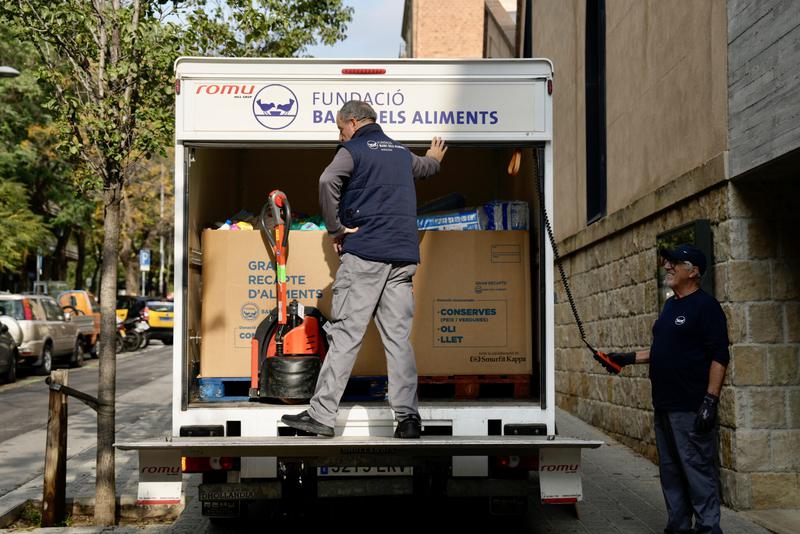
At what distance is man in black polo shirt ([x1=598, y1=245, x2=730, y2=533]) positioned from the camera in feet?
18.9

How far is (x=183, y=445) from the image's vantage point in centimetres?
538

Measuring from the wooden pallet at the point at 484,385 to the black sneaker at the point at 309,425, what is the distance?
0.99 metres

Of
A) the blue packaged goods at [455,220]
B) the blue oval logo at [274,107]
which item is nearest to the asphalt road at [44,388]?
the blue packaged goods at [455,220]

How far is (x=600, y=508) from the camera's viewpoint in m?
7.53

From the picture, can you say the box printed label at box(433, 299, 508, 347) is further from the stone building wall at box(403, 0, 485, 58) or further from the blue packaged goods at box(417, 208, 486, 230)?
the stone building wall at box(403, 0, 485, 58)

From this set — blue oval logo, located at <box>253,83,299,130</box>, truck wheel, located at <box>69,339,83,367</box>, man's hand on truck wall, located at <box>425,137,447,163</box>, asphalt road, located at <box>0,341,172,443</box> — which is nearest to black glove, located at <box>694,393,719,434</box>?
man's hand on truck wall, located at <box>425,137,447,163</box>

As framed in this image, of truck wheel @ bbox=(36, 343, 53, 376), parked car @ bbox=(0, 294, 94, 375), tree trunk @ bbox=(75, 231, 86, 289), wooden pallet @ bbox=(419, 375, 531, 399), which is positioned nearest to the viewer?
wooden pallet @ bbox=(419, 375, 531, 399)

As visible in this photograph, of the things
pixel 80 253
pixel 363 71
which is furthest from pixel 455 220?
pixel 80 253

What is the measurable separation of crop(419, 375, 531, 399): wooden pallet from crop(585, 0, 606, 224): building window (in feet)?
20.6

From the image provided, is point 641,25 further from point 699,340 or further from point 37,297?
point 37,297

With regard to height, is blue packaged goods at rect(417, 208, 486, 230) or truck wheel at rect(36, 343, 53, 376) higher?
blue packaged goods at rect(417, 208, 486, 230)

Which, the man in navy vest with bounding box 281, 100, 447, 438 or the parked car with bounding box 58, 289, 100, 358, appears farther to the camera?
the parked car with bounding box 58, 289, 100, 358

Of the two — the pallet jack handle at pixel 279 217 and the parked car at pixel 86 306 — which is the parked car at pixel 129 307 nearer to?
the parked car at pixel 86 306

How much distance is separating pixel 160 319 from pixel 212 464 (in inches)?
1206
